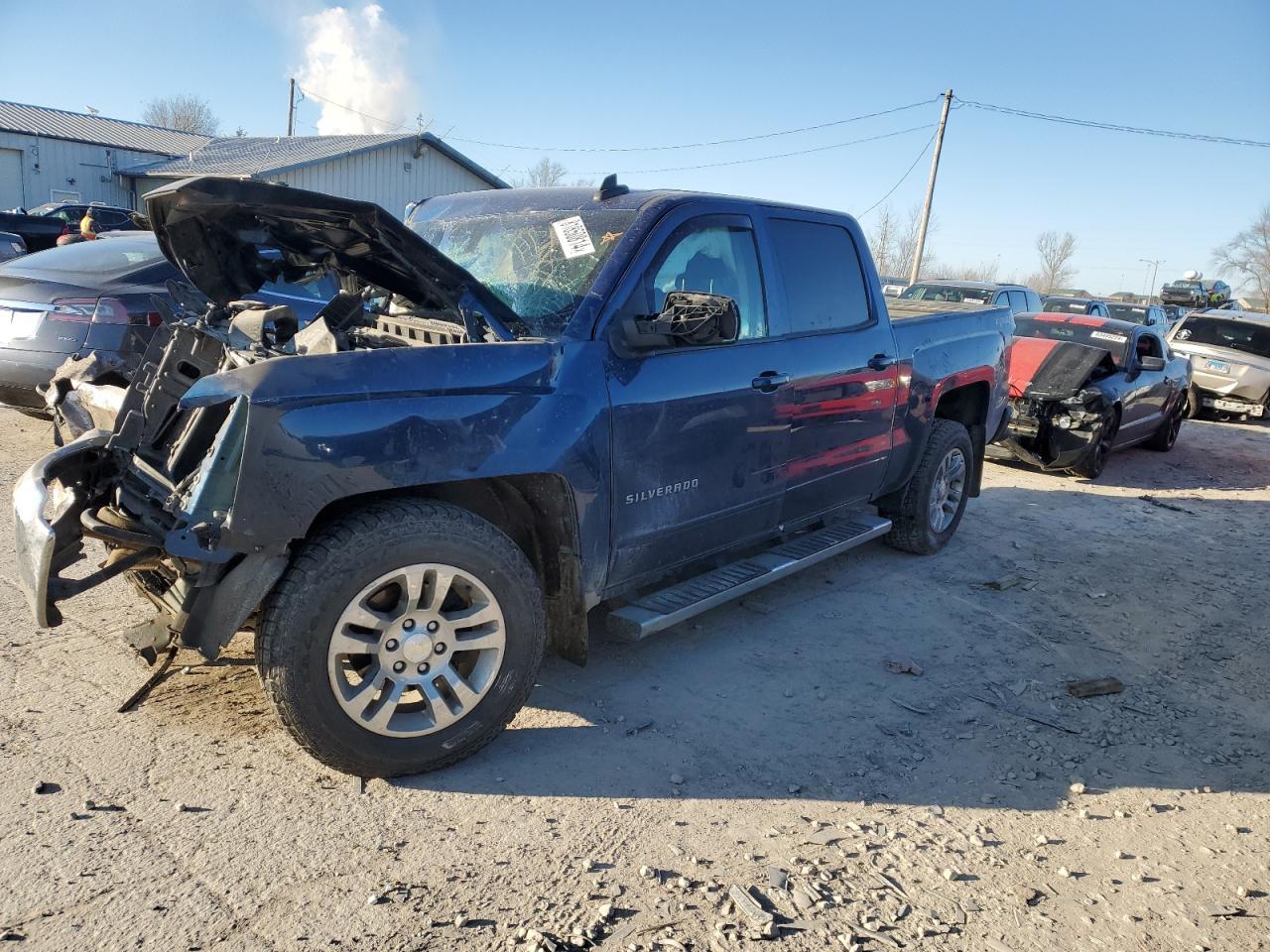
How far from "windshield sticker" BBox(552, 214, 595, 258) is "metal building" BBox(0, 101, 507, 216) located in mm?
21560

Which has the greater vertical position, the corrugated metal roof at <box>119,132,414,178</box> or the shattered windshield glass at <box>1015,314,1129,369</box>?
the corrugated metal roof at <box>119,132,414,178</box>

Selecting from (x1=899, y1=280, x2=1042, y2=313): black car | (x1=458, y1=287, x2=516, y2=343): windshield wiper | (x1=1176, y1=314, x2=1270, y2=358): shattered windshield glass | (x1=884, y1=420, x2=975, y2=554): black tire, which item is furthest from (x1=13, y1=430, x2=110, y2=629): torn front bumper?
(x1=1176, y1=314, x2=1270, y2=358): shattered windshield glass

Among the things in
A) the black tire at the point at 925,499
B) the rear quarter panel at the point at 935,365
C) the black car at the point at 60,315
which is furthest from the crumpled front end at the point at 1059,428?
the black car at the point at 60,315

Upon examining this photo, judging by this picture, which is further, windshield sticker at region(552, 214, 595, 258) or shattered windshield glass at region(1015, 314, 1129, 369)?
shattered windshield glass at region(1015, 314, 1129, 369)

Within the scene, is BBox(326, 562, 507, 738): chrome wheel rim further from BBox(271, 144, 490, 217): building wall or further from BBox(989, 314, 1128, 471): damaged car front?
BBox(271, 144, 490, 217): building wall

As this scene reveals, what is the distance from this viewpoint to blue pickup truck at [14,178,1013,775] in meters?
2.84

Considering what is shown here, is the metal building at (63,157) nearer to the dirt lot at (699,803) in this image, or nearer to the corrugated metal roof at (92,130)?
the corrugated metal roof at (92,130)

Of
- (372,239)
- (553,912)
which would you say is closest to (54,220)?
(372,239)

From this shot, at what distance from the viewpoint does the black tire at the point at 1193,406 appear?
49.2 ft

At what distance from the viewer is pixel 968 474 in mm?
6492

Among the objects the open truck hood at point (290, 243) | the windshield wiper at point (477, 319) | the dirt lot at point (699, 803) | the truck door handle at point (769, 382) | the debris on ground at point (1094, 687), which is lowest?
the dirt lot at point (699, 803)

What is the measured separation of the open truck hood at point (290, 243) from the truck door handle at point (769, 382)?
3.84 feet

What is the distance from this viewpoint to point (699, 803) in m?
3.13

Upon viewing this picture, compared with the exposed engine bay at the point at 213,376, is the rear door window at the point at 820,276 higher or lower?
higher
